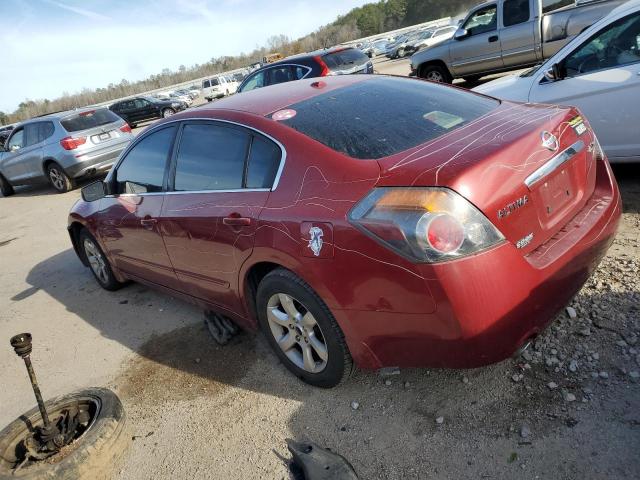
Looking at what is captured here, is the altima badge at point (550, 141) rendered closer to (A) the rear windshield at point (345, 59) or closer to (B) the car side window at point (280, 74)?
(A) the rear windshield at point (345, 59)

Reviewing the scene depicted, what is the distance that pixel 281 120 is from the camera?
288 centimetres

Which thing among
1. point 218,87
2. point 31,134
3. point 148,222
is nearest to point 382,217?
point 148,222

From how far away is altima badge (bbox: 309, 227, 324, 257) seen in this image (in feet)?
7.93

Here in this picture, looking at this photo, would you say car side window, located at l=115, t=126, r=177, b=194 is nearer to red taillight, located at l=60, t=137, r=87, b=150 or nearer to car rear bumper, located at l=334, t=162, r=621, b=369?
car rear bumper, located at l=334, t=162, r=621, b=369

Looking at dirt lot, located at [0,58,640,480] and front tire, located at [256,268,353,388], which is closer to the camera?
dirt lot, located at [0,58,640,480]

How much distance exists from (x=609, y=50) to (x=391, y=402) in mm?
3828

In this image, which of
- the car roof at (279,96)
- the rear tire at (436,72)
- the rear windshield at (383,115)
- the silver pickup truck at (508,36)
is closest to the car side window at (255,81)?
the silver pickup truck at (508,36)

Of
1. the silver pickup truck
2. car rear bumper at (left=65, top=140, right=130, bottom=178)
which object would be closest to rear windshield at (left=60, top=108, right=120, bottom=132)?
car rear bumper at (left=65, top=140, right=130, bottom=178)

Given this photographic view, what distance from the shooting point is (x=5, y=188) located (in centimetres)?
1296

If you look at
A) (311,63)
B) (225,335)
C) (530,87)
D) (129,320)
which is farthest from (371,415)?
(311,63)

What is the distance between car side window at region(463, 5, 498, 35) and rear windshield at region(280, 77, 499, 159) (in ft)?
28.8

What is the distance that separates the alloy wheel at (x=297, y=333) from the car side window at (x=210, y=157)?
74 cm

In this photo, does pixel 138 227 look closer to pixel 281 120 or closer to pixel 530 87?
pixel 281 120

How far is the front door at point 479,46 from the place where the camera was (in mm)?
10953
